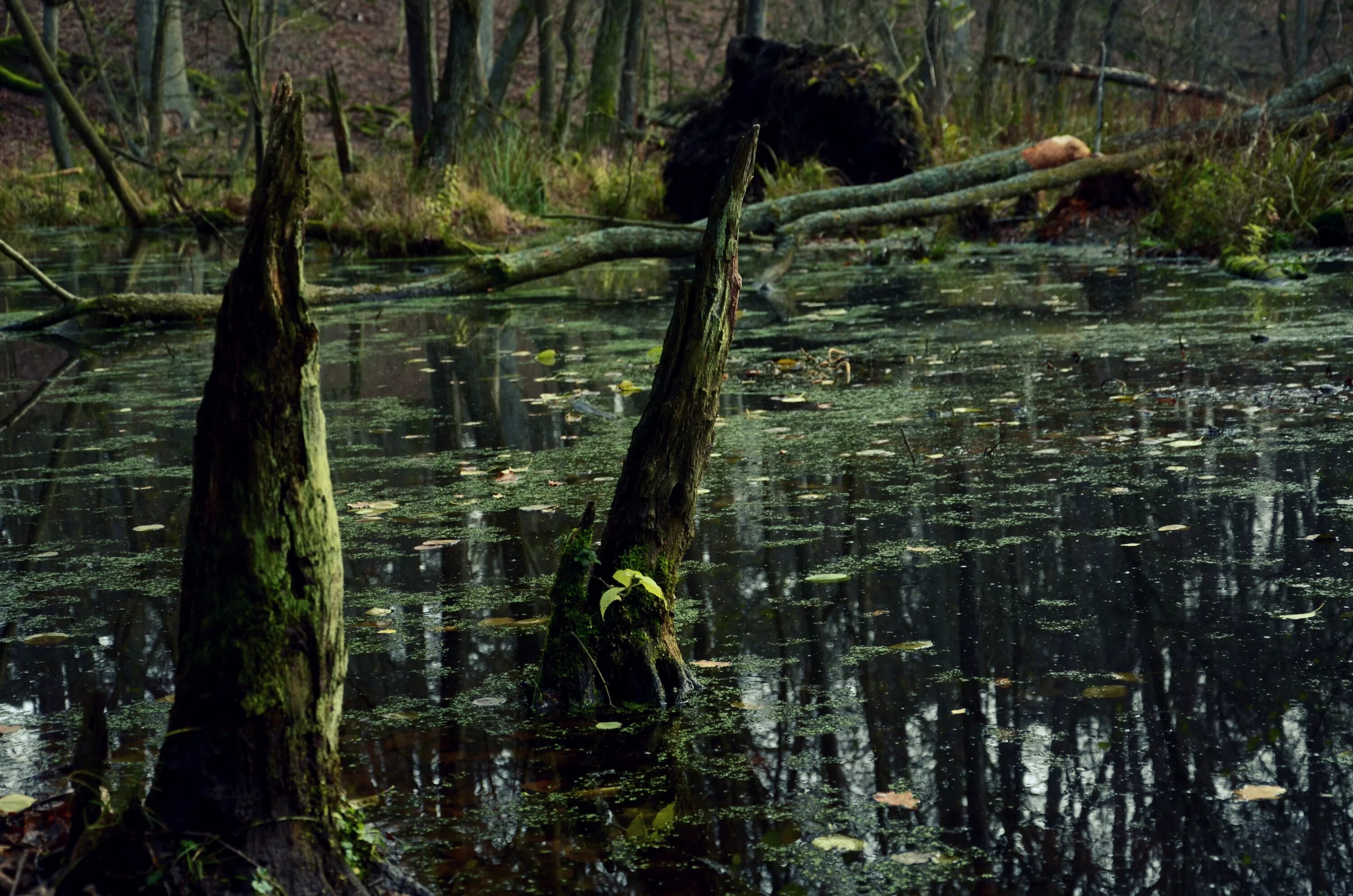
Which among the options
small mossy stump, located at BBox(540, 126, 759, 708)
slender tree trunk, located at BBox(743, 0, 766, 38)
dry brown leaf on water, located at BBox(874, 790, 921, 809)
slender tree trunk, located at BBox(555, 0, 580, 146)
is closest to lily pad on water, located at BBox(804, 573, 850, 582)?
small mossy stump, located at BBox(540, 126, 759, 708)

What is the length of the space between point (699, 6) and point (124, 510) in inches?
1790

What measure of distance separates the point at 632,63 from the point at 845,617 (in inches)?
909

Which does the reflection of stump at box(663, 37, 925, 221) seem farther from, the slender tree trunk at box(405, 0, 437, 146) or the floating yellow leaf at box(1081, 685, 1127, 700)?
the floating yellow leaf at box(1081, 685, 1127, 700)

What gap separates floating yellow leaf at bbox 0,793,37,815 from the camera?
258 cm

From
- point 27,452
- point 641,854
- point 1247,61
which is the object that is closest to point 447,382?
point 27,452

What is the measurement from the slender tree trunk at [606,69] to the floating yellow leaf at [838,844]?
74.3ft

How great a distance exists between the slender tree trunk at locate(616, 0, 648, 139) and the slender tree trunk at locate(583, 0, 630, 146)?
31 centimetres

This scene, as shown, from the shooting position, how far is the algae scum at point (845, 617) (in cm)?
250

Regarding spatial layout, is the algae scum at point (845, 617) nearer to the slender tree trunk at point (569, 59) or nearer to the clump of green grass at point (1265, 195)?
the clump of green grass at point (1265, 195)

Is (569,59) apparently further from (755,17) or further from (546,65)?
(755,17)

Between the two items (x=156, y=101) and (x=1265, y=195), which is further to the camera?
(x=156, y=101)

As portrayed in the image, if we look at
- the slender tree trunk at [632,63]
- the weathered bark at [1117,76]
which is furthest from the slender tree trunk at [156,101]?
the weathered bark at [1117,76]

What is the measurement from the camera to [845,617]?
3.73 metres

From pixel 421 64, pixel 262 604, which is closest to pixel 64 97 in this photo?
pixel 421 64
